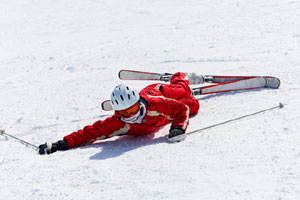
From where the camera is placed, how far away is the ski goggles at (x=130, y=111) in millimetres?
4580

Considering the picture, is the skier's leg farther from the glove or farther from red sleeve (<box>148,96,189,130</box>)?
the glove

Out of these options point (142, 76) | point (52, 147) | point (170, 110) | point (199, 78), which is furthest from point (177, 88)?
point (52, 147)

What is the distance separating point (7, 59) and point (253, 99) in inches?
287

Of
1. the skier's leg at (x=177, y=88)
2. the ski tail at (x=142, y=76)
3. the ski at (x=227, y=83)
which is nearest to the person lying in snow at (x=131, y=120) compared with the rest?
the skier's leg at (x=177, y=88)

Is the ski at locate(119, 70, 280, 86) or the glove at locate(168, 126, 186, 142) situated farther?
Answer: the ski at locate(119, 70, 280, 86)

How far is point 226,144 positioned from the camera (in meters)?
4.15

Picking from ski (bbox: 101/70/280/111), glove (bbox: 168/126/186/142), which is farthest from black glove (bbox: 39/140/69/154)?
ski (bbox: 101/70/280/111)

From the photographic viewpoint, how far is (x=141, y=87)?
740 centimetres

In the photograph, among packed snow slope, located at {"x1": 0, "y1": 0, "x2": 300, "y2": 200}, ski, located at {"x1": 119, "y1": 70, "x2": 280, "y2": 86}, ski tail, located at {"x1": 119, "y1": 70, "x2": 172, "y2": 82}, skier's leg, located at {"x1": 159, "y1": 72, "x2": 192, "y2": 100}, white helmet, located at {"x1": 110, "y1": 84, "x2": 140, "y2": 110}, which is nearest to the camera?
packed snow slope, located at {"x1": 0, "y1": 0, "x2": 300, "y2": 200}

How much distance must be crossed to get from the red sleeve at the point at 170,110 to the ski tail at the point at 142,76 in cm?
194

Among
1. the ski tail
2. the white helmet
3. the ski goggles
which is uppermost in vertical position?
the white helmet

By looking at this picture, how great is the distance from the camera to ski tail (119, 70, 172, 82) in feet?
22.8

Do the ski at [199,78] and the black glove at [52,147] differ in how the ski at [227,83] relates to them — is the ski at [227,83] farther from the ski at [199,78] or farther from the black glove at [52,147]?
the black glove at [52,147]

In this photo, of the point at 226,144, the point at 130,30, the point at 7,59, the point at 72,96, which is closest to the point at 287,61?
the point at 226,144
